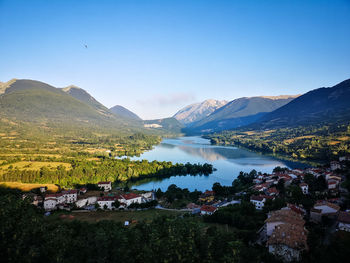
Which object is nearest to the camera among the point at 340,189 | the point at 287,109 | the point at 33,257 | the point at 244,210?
the point at 33,257

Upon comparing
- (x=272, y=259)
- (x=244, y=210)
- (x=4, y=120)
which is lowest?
(x=244, y=210)

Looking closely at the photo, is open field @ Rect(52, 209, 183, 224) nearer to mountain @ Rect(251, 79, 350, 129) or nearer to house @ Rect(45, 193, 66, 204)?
house @ Rect(45, 193, 66, 204)

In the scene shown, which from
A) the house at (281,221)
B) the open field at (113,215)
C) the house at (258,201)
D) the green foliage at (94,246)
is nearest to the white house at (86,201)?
the open field at (113,215)

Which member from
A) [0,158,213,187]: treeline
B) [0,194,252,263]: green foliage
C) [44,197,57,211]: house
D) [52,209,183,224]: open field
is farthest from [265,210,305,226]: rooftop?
[0,158,213,187]: treeline

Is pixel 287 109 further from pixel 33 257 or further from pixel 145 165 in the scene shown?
pixel 33 257

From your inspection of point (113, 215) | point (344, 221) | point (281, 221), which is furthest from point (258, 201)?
point (113, 215)

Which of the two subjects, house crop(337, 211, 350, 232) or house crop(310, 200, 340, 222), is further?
house crop(310, 200, 340, 222)

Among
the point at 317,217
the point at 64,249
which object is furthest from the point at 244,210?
the point at 64,249

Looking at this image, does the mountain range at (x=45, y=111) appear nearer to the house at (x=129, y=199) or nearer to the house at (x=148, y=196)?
the house at (x=148, y=196)
